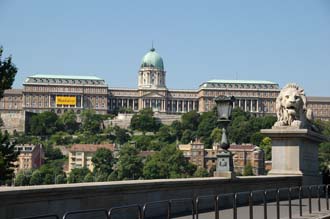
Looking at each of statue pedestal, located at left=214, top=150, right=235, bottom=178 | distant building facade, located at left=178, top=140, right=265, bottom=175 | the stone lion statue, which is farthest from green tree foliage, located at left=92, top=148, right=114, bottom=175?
statue pedestal, located at left=214, top=150, right=235, bottom=178

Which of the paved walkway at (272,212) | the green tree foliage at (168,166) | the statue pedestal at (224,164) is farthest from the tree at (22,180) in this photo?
the paved walkway at (272,212)

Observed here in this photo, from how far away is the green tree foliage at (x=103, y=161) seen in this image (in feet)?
511

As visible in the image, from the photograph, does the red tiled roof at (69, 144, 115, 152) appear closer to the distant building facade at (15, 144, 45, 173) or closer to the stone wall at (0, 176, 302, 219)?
the distant building facade at (15, 144, 45, 173)

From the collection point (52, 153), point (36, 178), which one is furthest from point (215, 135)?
point (36, 178)

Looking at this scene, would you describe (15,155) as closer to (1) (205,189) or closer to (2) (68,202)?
(1) (205,189)

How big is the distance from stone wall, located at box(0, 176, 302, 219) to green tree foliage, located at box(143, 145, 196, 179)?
400ft

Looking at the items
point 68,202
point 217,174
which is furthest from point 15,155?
point 68,202

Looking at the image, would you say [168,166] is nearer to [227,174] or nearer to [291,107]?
[291,107]

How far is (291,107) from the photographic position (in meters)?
20.1

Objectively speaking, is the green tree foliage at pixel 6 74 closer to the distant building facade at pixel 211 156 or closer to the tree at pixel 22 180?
the tree at pixel 22 180

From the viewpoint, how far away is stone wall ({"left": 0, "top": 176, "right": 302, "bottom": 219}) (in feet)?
31.2

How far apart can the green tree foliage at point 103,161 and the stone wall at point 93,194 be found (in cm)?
14045

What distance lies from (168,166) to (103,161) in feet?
63.1

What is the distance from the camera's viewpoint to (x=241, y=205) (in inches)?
510
